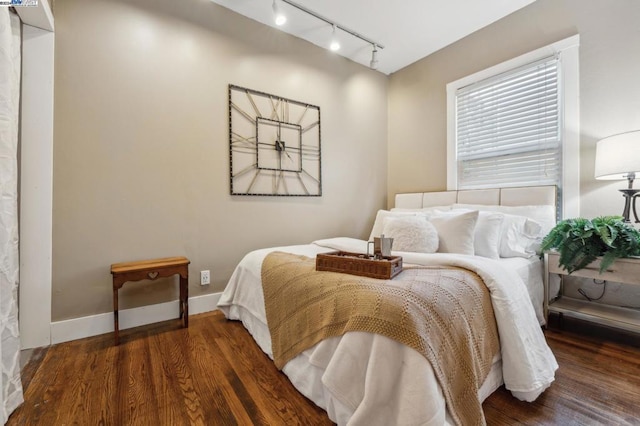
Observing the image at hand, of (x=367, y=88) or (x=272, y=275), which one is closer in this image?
(x=272, y=275)

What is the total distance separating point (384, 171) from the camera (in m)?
3.98

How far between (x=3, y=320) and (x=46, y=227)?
35.1 inches

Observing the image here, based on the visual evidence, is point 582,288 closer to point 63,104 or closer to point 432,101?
point 432,101

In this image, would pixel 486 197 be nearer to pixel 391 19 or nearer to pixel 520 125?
pixel 520 125

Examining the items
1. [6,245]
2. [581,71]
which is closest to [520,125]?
[581,71]

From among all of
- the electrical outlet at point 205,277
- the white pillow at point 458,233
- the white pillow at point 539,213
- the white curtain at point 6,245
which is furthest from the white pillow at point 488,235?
the white curtain at point 6,245

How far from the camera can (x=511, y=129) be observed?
9.18ft

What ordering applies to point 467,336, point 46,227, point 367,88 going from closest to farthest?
point 467,336, point 46,227, point 367,88

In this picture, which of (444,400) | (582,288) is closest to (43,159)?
(444,400)

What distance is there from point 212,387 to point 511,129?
3.32 metres

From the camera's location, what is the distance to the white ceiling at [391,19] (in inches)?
104

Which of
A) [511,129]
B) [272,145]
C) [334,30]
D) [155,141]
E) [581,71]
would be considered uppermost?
[334,30]

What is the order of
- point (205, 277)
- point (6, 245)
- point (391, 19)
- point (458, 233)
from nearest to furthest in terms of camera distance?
point (6, 245) < point (458, 233) < point (205, 277) < point (391, 19)

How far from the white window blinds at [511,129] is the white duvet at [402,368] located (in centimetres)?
160
